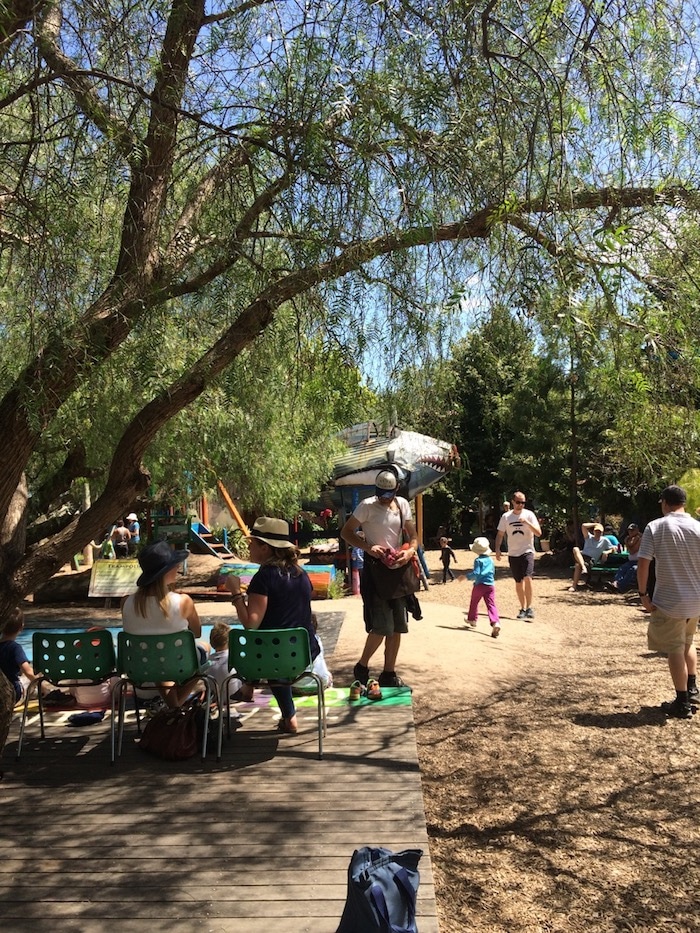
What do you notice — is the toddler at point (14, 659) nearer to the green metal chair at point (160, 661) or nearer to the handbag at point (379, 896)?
the green metal chair at point (160, 661)

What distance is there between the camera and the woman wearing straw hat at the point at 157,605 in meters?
5.52

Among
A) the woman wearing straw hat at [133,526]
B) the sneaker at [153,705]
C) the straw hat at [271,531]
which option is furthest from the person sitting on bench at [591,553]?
the sneaker at [153,705]

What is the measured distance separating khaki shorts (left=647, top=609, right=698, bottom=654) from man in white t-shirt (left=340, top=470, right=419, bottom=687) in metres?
1.98

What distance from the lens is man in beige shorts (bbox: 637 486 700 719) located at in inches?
268

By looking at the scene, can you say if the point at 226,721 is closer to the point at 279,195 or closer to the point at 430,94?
the point at 279,195

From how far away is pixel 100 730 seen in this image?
5996 mm

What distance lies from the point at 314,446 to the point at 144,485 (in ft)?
39.0

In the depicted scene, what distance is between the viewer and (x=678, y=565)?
686 centimetres

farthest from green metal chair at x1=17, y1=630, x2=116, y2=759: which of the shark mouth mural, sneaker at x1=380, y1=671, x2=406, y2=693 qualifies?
the shark mouth mural

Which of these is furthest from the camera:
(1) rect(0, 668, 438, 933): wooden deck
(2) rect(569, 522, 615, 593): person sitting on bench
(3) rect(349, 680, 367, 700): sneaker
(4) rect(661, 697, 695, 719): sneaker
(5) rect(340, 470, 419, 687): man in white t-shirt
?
(2) rect(569, 522, 615, 593): person sitting on bench

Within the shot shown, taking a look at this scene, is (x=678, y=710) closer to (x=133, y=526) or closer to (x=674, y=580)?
(x=674, y=580)

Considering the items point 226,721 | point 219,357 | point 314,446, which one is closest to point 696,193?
point 219,357

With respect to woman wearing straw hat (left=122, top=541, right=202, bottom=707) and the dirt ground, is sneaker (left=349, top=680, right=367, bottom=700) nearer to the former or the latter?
the dirt ground

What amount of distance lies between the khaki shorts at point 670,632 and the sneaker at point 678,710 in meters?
0.59
